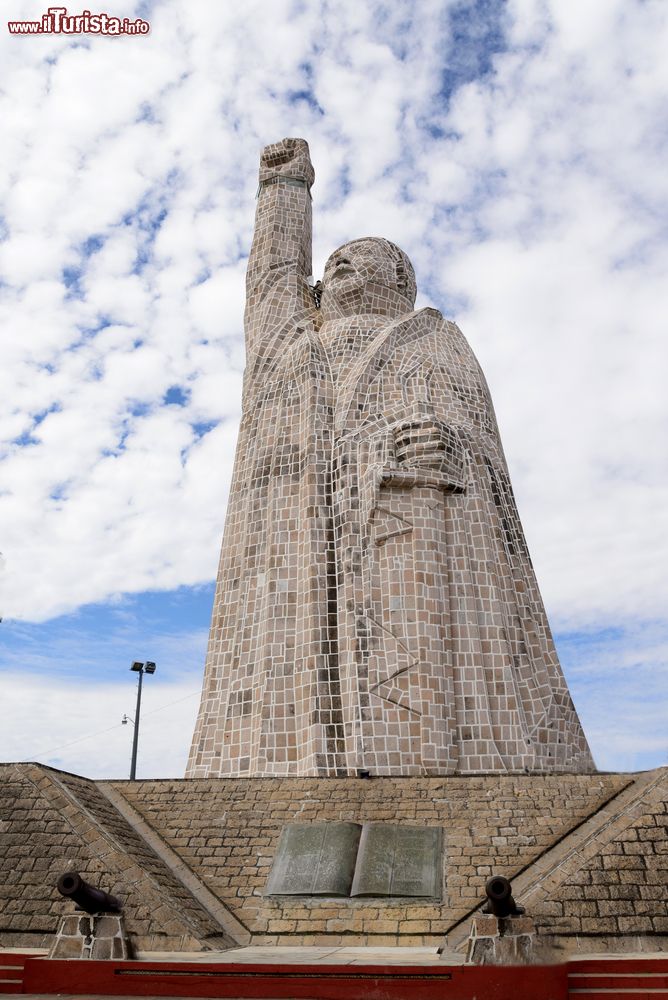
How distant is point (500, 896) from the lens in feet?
14.0

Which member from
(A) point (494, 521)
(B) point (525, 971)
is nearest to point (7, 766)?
(B) point (525, 971)

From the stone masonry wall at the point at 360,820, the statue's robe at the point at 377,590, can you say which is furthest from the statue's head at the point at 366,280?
the stone masonry wall at the point at 360,820

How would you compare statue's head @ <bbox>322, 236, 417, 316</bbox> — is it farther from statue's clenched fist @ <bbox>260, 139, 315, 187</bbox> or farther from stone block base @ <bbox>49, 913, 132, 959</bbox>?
stone block base @ <bbox>49, 913, 132, 959</bbox>

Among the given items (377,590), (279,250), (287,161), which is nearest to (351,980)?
(377,590)

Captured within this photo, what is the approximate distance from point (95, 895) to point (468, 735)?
4431 millimetres

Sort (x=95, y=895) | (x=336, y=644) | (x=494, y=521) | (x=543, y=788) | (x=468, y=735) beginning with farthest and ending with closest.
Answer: (x=494, y=521) → (x=336, y=644) → (x=468, y=735) → (x=543, y=788) → (x=95, y=895)

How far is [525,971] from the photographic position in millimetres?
4125

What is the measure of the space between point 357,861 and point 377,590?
3143 millimetres

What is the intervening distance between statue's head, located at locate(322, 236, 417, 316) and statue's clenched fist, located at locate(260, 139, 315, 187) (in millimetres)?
1753

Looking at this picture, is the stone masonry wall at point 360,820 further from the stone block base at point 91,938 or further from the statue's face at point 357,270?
the statue's face at point 357,270

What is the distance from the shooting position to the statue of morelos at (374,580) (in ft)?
27.8

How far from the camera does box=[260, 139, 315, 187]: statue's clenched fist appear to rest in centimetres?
1287

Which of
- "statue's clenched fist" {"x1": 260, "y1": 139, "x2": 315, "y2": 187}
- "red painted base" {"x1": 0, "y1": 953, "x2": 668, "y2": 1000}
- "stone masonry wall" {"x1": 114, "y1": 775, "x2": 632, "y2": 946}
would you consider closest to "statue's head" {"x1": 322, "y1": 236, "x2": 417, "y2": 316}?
"statue's clenched fist" {"x1": 260, "y1": 139, "x2": 315, "y2": 187}

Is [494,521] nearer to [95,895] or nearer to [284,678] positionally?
[284,678]
